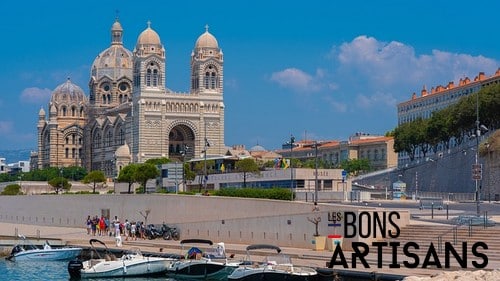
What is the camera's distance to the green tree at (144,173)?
88.0 meters

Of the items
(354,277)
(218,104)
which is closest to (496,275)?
(354,277)

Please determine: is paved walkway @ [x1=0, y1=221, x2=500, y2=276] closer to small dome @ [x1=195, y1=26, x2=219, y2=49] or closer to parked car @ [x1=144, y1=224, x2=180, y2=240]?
parked car @ [x1=144, y1=224, x2=180, y2=240]

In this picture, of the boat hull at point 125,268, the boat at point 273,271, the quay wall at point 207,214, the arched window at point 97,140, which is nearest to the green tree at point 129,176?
the quay wall at point 207,214

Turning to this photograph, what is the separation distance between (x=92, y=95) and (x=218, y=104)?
98.5 feet

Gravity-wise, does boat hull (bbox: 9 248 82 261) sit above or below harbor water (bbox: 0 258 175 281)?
above

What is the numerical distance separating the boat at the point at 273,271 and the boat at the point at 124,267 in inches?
175

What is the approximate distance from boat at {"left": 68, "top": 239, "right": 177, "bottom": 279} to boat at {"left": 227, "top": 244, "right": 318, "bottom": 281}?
14.6ft

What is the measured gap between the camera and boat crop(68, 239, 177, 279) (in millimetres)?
38469

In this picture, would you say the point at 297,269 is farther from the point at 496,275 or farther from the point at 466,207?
the point at 466,207

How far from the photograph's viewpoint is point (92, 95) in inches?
6058

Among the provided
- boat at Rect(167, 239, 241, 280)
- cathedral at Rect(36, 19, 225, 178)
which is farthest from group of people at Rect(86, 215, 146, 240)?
cathedral at Rect(36, 19, 225, 178)

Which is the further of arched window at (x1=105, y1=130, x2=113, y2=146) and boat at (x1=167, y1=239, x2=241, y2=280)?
arched window at (x1=105, y1=130, x2=113, y2=146)

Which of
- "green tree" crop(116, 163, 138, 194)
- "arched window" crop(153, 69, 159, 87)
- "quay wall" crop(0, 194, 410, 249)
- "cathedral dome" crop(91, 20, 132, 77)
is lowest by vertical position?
"quay wall" crop(0, 194, 410, 249)

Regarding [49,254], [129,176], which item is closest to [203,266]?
[49,254]
